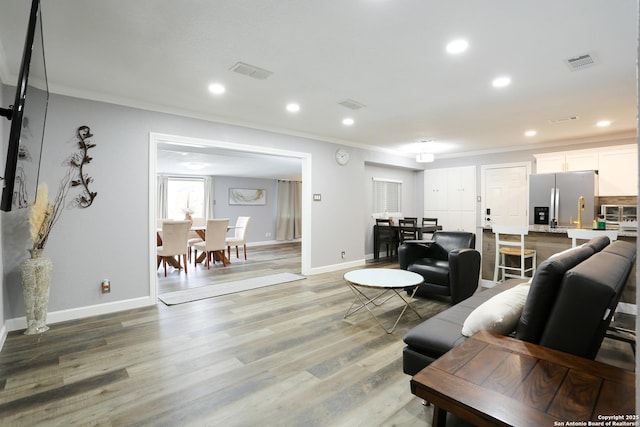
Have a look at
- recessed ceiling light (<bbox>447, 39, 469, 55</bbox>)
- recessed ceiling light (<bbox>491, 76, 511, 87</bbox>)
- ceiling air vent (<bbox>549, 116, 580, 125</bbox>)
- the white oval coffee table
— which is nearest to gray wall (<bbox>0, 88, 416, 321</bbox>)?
the white oval coffee table

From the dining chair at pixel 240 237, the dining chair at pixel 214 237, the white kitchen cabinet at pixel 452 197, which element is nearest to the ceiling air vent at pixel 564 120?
the white kitchen cabinet at pixel 452 197

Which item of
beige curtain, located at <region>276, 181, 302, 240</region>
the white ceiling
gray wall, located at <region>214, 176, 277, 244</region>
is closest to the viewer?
the white ceiling

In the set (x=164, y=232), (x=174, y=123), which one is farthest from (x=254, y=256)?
(x=174, y=123)

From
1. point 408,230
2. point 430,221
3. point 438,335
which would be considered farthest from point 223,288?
point 430,221

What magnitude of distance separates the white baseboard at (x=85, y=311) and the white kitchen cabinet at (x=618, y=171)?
23.1 ft

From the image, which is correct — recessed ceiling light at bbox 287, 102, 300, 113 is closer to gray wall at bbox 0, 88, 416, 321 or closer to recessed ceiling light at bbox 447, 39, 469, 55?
gray wall at bbox 0, 88, 416, 321

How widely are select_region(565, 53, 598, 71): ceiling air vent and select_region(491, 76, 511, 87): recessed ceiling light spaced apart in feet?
1.56

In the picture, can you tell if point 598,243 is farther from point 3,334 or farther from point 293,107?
point 3,334

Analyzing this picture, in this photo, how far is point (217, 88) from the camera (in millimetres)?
3389

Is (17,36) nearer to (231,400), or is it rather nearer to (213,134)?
(213,134)

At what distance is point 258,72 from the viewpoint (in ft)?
9.77

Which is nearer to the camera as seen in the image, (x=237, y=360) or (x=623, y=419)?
(x=623, y=419)

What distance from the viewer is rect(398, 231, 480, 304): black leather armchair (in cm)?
363

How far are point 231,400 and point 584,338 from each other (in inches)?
75.9
